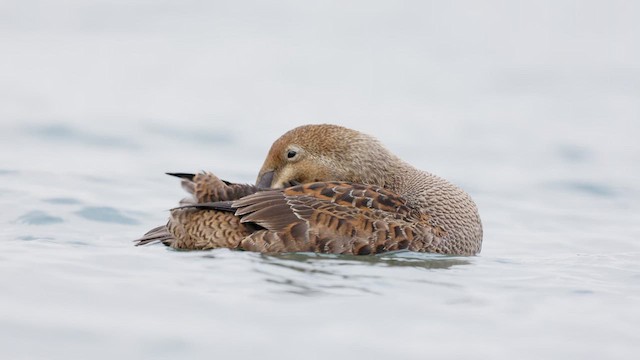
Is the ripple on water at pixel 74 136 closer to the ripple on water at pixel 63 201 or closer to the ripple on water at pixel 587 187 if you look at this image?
the ripple on water at pixel 63 201

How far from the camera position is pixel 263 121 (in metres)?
18.0

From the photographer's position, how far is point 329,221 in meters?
10.2

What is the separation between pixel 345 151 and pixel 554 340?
355 cm

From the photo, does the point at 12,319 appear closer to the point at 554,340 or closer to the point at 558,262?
the point at 554,340

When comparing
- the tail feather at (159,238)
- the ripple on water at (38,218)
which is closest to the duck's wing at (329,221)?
the tail feather at (159,238)

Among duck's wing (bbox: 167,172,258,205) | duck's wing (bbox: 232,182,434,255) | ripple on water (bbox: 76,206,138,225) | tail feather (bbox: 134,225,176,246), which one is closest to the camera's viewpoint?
duck's wing (bbox: 232,182,434,255)

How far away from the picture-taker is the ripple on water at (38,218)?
512 inches

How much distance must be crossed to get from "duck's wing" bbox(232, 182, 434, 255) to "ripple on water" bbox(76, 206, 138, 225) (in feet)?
11.7

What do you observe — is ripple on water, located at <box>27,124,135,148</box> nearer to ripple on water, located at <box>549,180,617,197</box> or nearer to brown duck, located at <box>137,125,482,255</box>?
ripple on water, located at <box>549,180,617,197</box>

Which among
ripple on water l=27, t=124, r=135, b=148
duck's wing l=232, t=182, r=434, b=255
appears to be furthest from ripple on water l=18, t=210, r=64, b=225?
ripple on water l=27, t=124, r=135, b=148

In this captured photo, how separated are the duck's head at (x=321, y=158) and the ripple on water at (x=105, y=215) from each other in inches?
111

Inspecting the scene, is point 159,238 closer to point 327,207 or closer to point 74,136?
point 327,207

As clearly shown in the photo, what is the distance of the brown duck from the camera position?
10.2 metres

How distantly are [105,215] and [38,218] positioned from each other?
2.80ft
